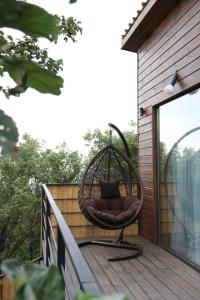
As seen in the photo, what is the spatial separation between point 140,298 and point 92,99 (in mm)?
13425

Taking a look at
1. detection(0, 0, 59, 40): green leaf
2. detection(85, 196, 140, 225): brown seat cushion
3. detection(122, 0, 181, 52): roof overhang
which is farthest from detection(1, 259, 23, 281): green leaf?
detection(122, 0, 181, 52): roof overhang

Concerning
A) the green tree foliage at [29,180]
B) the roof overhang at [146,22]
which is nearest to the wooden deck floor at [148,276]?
the roof overhang at [146,22]

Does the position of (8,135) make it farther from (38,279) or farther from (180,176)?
(180,176)

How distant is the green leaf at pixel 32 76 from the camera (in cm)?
41

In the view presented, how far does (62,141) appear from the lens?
11.6 metres

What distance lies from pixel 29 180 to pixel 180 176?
7924 mm

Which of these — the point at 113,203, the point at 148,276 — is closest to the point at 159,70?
the point at 113,203

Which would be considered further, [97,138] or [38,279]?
[97,138]

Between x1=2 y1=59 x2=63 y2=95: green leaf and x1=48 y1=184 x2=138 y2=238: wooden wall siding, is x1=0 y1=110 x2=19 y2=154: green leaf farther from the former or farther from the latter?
x1=48 y1=184 x2=138 y2=238: wooden wall siding

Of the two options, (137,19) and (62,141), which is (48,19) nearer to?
(137,19)

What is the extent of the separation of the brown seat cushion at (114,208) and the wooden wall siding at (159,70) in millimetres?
324

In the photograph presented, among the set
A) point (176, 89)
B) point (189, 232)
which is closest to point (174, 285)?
point (189, 232)

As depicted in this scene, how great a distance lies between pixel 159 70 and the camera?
4668 mm

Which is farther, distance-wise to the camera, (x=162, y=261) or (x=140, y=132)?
(x=140, y=132)
